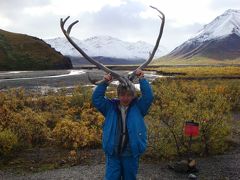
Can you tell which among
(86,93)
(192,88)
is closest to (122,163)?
(86,93)

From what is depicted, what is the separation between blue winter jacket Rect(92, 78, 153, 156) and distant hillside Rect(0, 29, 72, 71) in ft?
199

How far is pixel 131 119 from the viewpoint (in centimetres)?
666

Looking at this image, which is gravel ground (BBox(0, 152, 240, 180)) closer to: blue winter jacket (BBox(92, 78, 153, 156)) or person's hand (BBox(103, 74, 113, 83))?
blue winter jacket (BBox(92, 78, 153, 156))

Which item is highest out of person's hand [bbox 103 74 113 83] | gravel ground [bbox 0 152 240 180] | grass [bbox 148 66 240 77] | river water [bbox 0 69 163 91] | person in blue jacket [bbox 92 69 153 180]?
person's hand [bbox 103 74 113 83]

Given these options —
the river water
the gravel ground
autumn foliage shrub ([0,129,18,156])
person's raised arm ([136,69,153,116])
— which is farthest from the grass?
person's raised arm ([136,69,153,116])

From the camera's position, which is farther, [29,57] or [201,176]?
[29,57]

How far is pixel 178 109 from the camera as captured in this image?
1223 cm

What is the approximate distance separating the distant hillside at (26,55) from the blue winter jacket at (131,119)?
199 feet

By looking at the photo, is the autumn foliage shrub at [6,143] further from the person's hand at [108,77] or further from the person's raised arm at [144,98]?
the person's raised arm at [144,98]

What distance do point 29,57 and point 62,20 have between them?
213 feet

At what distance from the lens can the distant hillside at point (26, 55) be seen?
224 feet

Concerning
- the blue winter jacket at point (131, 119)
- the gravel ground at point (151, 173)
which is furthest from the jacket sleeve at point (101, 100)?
the gravel ground at point (151, 173)

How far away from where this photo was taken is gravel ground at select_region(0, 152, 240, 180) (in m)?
9.93

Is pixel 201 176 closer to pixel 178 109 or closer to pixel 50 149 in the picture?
pixel 178 109
